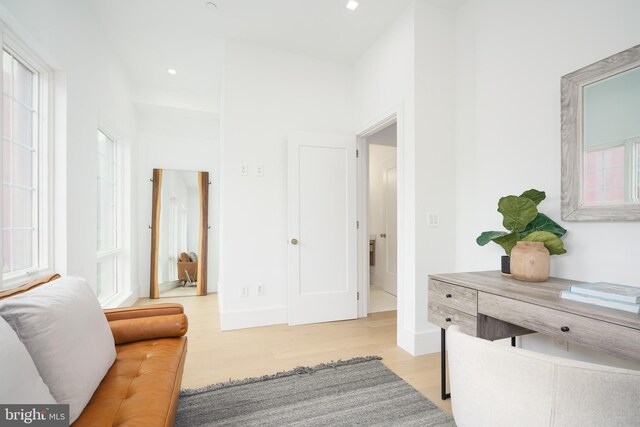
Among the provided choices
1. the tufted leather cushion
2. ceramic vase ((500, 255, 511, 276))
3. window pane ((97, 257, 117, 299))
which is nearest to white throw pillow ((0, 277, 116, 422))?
the tufted leather cushion

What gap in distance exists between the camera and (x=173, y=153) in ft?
14.4

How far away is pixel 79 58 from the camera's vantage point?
2240 mm

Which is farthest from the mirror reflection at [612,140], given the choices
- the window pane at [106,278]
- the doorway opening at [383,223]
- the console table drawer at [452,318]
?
the window pane at [106,278]

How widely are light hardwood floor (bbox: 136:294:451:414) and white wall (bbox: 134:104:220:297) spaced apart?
1.56 meters

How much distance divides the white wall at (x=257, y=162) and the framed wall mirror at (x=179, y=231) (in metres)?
1.60

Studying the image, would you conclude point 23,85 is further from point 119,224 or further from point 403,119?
point 403,119

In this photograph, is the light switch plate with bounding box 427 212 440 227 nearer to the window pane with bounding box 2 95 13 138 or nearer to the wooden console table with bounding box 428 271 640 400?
the wooden console table with bounding box 428 271 640 400

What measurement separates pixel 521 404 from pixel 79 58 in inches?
130

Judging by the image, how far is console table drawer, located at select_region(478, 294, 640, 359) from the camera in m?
Result: 0.97

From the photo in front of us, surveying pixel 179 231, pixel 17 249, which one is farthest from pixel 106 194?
pixel 17 249

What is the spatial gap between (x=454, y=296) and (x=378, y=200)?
3374mm

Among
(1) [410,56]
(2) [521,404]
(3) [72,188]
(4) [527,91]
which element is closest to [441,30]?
(1) [410,56]

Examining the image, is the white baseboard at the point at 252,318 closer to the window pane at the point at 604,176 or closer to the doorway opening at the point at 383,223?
the doorway opening at the point at 383,223

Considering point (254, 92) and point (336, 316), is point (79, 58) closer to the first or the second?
point (254, 92)
